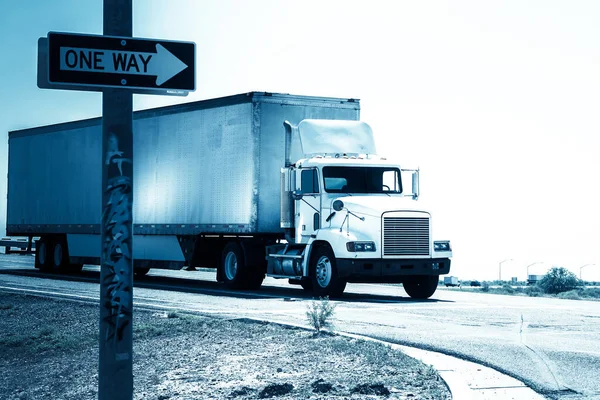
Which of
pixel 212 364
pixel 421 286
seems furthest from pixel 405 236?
pixel 212 364

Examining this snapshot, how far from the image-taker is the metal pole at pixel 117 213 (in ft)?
21.4

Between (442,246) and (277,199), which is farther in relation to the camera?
(277,199)

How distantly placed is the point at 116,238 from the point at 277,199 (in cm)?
1638

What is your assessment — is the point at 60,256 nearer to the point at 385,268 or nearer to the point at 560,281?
the point at 385,268

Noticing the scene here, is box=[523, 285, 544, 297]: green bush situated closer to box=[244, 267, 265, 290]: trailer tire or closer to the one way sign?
box=[244, 267, 265, 290]: trailer tire

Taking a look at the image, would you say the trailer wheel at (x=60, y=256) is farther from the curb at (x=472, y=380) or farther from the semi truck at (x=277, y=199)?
the curb at (x=472, y=380)

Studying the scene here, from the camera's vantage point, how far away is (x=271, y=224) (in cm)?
2294

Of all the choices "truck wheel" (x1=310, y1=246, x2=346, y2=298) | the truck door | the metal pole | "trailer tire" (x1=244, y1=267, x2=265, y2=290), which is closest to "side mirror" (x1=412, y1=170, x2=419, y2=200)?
the truck door

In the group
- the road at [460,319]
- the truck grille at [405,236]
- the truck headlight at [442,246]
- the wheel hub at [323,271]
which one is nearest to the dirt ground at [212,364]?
the road at [460,319]

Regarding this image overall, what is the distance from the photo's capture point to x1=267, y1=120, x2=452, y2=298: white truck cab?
2028cm

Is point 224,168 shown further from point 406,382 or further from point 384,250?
point 406,382

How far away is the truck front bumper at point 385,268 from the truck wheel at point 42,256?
16.5 metres

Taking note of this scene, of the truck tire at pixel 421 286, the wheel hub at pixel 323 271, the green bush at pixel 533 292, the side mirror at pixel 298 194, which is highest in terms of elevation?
the side mirror at pixel 298 194

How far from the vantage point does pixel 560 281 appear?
1353 inches
